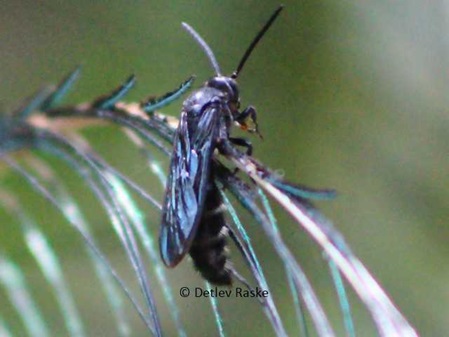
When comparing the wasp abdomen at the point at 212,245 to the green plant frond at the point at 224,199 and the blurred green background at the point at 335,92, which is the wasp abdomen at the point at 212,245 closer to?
the green plant frond at the point at 224,199

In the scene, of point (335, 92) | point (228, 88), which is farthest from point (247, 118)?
point (335, 92)

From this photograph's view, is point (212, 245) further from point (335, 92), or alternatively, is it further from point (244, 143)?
point (335, 92)

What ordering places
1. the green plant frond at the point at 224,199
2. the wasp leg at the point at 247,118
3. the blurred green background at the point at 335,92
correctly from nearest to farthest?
the green plant frond at the point at 224,199, the wasp leg at the point at 247,118, the blurred green background at the point at 335,92

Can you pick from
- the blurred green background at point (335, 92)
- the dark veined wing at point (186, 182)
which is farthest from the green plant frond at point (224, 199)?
the blurred green background at point (335, 92)

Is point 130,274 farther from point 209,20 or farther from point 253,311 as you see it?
point 209,20

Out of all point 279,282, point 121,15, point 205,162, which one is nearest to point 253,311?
point 279,282

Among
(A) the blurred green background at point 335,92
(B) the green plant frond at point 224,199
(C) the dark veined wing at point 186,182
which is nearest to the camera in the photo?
(B) the green plant frond at point 224,199

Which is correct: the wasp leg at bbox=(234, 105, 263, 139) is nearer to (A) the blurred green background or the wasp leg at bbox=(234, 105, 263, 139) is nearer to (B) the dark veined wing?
(B) the dark veined wing
